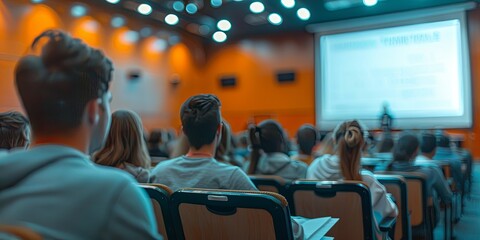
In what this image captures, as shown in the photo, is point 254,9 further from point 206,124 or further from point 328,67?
point 206,124

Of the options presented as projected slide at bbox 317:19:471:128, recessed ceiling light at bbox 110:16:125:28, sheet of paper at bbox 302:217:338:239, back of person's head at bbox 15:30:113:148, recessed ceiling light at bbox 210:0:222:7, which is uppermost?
recessed ceiling light at bbox 210:0:222:7

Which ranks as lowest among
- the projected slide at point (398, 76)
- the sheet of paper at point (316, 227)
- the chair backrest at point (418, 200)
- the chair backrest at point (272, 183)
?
the chair backrest at point (418, 200)

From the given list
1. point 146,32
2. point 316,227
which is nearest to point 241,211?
point 316,227

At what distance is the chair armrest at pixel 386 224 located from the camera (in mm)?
1928

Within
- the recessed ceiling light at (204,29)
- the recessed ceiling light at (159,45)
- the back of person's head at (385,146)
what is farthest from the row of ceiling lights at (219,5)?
the back of person's head at (385,146)

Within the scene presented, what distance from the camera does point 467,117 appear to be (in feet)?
28.7

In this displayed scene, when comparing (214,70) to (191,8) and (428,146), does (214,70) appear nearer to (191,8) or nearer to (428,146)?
(191,8)

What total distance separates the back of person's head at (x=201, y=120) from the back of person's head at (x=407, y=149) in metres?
1.88

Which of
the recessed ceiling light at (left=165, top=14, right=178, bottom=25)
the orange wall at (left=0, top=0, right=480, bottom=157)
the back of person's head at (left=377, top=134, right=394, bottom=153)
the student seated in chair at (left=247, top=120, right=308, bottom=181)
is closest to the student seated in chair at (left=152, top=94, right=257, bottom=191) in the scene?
the student seated in chair at (left=247, top=120, right=308, bottom=181)

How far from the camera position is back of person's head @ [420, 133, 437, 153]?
4129 mm

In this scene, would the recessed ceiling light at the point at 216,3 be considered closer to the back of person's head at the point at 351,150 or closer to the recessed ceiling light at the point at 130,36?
the recessed ceiling light at the point at 130,36

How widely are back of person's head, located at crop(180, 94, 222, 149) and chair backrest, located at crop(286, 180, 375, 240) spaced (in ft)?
1.71

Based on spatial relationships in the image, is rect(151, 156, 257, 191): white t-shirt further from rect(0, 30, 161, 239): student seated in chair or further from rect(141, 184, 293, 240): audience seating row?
rect(0, 30, 161, 239): student seated in chair

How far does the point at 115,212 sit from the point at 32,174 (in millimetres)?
165
